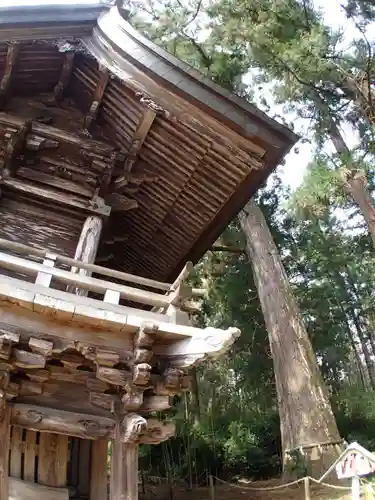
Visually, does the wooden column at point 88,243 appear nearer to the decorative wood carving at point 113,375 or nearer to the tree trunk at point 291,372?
the decorative wood carving at point 113,375

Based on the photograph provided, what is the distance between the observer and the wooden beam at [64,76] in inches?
251

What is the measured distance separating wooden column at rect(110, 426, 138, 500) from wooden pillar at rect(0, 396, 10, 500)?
35.1 inches

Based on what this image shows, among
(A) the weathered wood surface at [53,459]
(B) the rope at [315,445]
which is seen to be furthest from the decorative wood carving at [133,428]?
(B) the rope at [315,445]

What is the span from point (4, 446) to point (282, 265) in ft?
33.9

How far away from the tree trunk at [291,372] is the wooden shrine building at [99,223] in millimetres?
5201

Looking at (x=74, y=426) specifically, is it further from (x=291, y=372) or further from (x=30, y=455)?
(x=291, y=372)

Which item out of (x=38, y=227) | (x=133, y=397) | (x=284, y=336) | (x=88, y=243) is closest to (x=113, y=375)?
(x=133, y=397)

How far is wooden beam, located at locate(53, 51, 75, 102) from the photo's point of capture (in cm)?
637

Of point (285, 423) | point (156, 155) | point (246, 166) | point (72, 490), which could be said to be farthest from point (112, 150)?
point (285, 423)

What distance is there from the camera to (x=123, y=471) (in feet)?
15.6

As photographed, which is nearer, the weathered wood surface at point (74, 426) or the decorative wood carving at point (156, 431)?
the weathered wood surface at point (74, 426)

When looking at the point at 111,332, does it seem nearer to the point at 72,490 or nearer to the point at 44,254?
the point at 44,254

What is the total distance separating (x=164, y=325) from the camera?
183 inches

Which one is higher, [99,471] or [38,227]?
[38,227]
